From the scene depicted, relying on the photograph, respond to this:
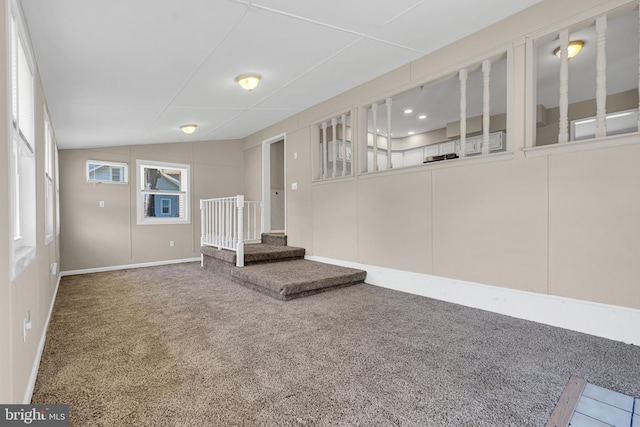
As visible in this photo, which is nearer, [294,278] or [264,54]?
[264,54]

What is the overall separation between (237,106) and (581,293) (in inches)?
178

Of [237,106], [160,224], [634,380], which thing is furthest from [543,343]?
[160,224]

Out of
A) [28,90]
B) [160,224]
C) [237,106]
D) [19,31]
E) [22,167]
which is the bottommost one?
[160,224]

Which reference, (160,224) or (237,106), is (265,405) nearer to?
(237,106)

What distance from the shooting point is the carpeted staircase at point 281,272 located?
3.54 meters

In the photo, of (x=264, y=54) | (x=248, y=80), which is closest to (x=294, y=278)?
(x=248, y=80)

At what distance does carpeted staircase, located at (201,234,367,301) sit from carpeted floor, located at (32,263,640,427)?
33 cm

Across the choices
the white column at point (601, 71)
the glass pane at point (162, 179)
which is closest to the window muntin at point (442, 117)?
the white column at point (601, 71)

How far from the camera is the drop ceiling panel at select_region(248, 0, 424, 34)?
7.80 ft

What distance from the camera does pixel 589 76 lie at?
A: 13.5ft

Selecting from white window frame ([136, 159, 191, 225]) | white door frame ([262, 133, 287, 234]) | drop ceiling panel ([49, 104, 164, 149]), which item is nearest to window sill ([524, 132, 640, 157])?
drop ceiling panel ([49, 104, 164, 149])

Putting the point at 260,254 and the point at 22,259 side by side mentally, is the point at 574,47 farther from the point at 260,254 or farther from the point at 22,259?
the point at 22,259

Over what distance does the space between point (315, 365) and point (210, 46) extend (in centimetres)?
272

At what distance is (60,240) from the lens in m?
5.18
